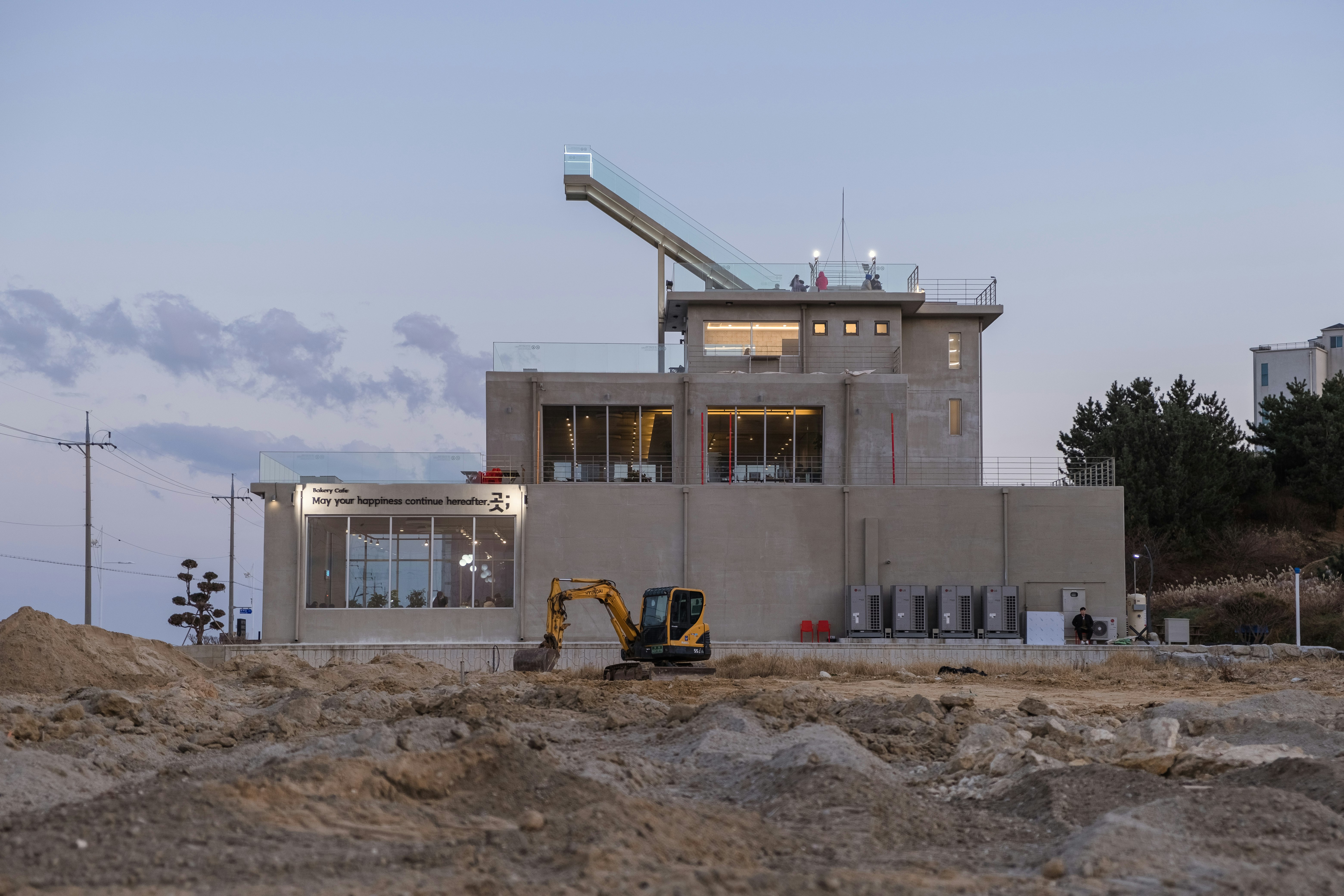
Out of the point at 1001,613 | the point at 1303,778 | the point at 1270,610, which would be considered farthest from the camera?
the point at 1270,610

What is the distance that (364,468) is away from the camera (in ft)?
117

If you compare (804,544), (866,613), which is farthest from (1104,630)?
(804,544)

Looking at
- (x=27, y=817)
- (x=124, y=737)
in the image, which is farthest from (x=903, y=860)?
(x=124, y=737)

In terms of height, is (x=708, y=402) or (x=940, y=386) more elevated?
(x=940, y=386)

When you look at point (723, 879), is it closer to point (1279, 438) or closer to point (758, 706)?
point (758, 706)

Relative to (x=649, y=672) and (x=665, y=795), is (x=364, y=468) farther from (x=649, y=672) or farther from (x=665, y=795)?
(x=665, y=795)

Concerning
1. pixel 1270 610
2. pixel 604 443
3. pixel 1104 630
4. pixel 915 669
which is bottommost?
pixel 915 669

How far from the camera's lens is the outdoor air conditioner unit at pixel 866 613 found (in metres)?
35.2

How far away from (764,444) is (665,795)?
92.0ft

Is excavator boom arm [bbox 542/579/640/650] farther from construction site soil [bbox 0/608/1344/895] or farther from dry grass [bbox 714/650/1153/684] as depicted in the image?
construction site soil [bbox 0/608/1344/895]

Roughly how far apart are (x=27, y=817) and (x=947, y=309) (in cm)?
3833

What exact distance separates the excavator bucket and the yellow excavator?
0.04 ft

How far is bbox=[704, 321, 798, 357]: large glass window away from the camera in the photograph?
4288 centimetres

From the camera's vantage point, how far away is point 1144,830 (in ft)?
30.0
